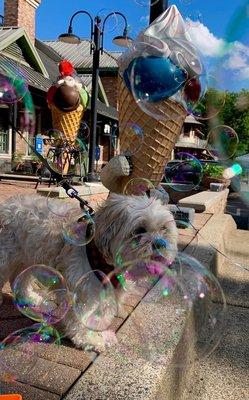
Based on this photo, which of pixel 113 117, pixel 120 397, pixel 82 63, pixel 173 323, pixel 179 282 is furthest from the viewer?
pixel 82 63

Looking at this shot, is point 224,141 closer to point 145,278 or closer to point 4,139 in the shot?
point 145,278

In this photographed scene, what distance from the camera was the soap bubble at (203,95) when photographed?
13.3 ft

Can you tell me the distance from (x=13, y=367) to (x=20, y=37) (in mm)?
18552

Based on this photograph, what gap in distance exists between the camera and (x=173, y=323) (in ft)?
9.95

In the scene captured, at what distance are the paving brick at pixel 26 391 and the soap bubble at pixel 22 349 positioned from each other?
0.17 feet

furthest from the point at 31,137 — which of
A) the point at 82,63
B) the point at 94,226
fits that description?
the point at 94,226

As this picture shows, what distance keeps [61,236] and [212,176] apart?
34.1 feet

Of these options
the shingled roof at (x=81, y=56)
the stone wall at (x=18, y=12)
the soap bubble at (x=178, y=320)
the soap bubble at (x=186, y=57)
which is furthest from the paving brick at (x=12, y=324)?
the shingled roof at (x=81, y=56)

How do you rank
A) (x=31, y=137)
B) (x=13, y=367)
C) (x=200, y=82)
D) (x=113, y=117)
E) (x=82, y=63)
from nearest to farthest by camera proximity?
(x=13, y=367), (x=200, y=82), (x=31, y=137), (x=113, y=117), (x=82, y=63)

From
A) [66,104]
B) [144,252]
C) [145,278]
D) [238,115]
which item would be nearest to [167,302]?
[145,278]

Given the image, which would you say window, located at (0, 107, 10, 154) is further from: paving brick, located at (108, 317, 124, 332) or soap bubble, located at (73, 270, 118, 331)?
soap bubble, located at (73, 270, 118, 331)

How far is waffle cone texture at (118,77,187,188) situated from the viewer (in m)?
4.26

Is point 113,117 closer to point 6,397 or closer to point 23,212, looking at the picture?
point 23,212

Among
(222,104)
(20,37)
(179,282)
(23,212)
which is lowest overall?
(179,282)
